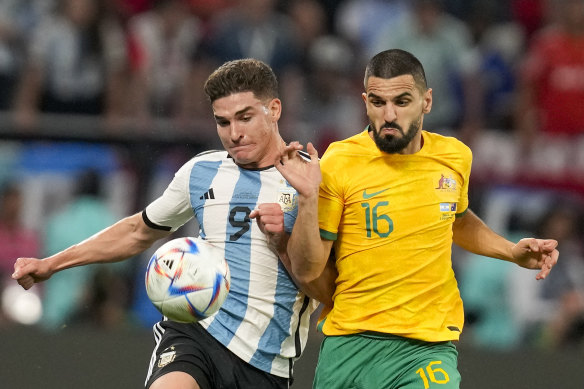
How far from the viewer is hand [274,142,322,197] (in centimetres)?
487

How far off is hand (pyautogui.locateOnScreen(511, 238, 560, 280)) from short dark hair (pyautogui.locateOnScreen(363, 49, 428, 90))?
924 millimetres

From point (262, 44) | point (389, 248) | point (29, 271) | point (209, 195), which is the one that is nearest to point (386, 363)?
point (389, 248)

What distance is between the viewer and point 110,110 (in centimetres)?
999

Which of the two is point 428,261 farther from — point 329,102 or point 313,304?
point 329,102

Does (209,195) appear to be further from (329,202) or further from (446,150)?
(446,150)

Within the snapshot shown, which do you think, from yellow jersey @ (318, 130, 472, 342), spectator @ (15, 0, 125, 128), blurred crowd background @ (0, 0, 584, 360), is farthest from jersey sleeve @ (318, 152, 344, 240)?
spectator @ (15, 0, 125, 128)

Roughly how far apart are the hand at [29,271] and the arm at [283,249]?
1.16 m

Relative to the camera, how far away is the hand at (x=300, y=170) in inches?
192

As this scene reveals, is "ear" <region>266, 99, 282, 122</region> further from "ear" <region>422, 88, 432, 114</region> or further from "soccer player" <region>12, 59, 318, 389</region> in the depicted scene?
"ear" <region>422, 88, 432, 114</region>

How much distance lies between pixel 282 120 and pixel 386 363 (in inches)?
195

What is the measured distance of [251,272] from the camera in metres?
5.44

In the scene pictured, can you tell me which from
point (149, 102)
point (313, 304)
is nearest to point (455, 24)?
point (149, 102)

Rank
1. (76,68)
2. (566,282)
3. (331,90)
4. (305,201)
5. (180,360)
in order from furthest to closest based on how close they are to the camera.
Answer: (331,90), (76,68), (566,282), (180,360), (305,201)

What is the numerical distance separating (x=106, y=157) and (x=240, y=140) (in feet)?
14.1
